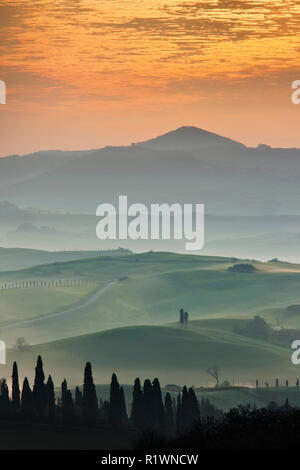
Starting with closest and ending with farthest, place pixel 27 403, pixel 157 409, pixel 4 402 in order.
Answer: pixel 4 402 < pixel 27 403 < pixel 157 409

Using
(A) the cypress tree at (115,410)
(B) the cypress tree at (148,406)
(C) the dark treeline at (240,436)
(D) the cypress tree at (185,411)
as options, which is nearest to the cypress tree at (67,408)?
(A) the cypress tree at (115,410)

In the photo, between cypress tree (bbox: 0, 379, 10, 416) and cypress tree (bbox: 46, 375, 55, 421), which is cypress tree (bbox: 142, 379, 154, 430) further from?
cypress tree (bbox: 0, 379, 10, 416)

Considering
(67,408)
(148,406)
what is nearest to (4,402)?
(67,408)

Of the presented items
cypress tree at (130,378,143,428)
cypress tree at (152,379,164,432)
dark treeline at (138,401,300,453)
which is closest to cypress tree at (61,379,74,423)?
cypress tree at (130,378,143,428)

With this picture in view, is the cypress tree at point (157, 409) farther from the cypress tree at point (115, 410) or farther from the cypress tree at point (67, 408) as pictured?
the cypress tree at point (67, 408)

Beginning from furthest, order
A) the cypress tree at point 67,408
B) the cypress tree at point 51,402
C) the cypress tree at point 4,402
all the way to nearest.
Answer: the cypress tree at point 4,402
the cypress tree at point 51,402
the cypress tree at point 67,408

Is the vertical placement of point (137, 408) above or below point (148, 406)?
below

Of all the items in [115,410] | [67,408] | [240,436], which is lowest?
[240,436]

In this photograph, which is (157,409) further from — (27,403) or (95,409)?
(27,403)

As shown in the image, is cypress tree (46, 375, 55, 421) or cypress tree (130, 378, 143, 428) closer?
cypress tree (46, 375, 55, 421)

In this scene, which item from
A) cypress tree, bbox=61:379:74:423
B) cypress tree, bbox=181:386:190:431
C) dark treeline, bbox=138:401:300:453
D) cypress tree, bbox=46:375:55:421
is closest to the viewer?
dark treeline, bbox=138:401:300:453

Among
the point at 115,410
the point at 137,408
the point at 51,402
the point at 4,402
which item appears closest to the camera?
the point at 115,410

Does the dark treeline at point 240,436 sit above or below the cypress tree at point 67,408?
below

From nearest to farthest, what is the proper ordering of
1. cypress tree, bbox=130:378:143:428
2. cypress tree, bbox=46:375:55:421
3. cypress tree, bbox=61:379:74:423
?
cypress tree, bbox=61:379:74:423 < cypress tree, bbox=46:375:55:421 < cypress tree, bbox=130:378:143:428
